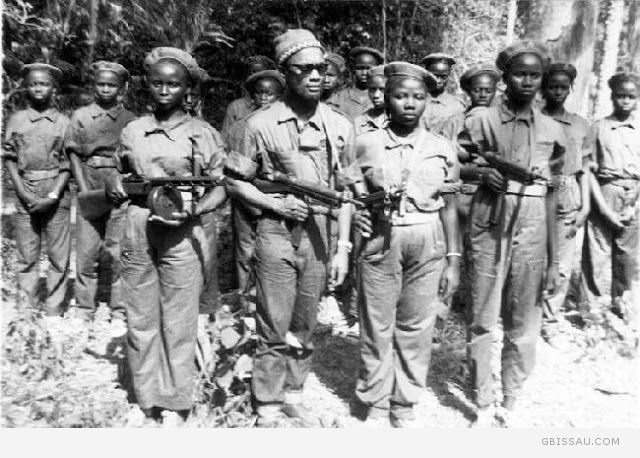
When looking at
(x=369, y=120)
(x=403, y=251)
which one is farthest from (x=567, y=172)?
(x=403, y=251)

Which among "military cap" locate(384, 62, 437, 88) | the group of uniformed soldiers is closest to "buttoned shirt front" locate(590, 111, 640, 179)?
the group of uniformed soldiers

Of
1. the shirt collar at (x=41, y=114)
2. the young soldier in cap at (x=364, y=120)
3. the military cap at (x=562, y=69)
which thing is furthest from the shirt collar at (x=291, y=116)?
the shirt collar at (x=41, y=114)

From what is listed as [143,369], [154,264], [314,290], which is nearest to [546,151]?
[314,290]

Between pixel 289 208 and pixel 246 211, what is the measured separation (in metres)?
2.19

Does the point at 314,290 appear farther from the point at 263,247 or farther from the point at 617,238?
the point at 617,238

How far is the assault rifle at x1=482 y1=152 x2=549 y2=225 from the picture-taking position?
4316 millimetres

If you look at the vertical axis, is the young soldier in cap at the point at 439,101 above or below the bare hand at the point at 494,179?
above

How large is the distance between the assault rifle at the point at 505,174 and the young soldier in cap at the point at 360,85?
3.28 metres

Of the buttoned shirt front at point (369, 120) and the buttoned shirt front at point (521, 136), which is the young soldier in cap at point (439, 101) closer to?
the buttoned shirt front at point (369, 120)

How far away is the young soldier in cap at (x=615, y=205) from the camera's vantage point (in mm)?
6359

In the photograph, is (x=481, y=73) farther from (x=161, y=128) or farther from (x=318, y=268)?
(x=161, y=128)

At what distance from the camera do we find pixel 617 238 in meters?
6.66

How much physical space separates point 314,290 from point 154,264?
1100 millimetres

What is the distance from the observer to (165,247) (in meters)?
4.14
